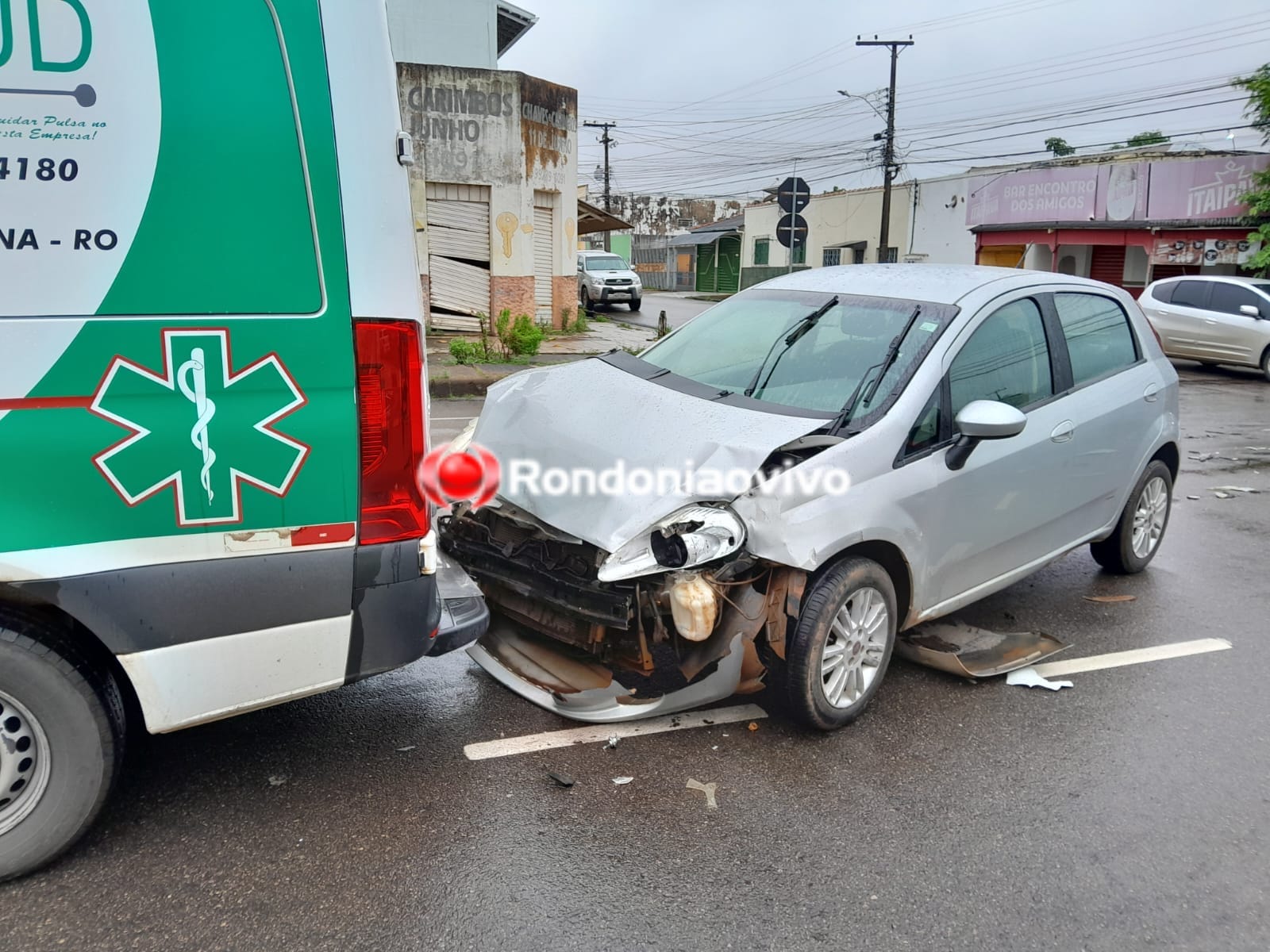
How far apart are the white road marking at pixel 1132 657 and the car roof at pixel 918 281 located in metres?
1.76

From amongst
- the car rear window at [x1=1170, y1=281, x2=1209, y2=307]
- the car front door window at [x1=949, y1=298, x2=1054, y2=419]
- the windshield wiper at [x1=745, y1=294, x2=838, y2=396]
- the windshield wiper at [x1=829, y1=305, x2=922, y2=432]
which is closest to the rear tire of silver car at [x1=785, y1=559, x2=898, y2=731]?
the windshield wiper at [x1=829, y1=305, x2=922, y2=432]

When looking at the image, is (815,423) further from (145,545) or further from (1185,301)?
(1185,301)

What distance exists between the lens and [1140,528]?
18.6ft

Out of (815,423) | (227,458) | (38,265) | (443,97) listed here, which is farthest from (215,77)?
(443,97)

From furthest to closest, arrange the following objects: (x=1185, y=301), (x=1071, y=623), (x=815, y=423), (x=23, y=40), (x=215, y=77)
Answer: (x=1185, y=301) → (x=1071, y=623) → (x=815, y=423) → (x=215, y=77) → (x=23, y=40)

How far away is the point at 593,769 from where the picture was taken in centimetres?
347

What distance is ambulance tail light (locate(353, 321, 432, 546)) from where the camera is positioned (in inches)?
107

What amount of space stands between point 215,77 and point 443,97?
652 inches

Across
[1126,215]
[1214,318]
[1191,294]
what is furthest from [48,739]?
[1126,215]

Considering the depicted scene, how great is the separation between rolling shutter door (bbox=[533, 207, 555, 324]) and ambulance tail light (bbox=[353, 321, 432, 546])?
1710 centimetres

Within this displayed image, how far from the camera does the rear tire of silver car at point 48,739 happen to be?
256 cm

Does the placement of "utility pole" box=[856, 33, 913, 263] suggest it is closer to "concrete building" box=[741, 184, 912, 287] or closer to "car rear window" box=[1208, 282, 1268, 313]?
"concrete building" box=[741, 184, 912, 287]

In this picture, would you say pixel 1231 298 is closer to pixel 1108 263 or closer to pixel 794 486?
pixel 1108 263

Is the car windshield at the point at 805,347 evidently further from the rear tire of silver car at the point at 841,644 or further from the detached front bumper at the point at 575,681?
the detached front bumper at the point at 575,681
